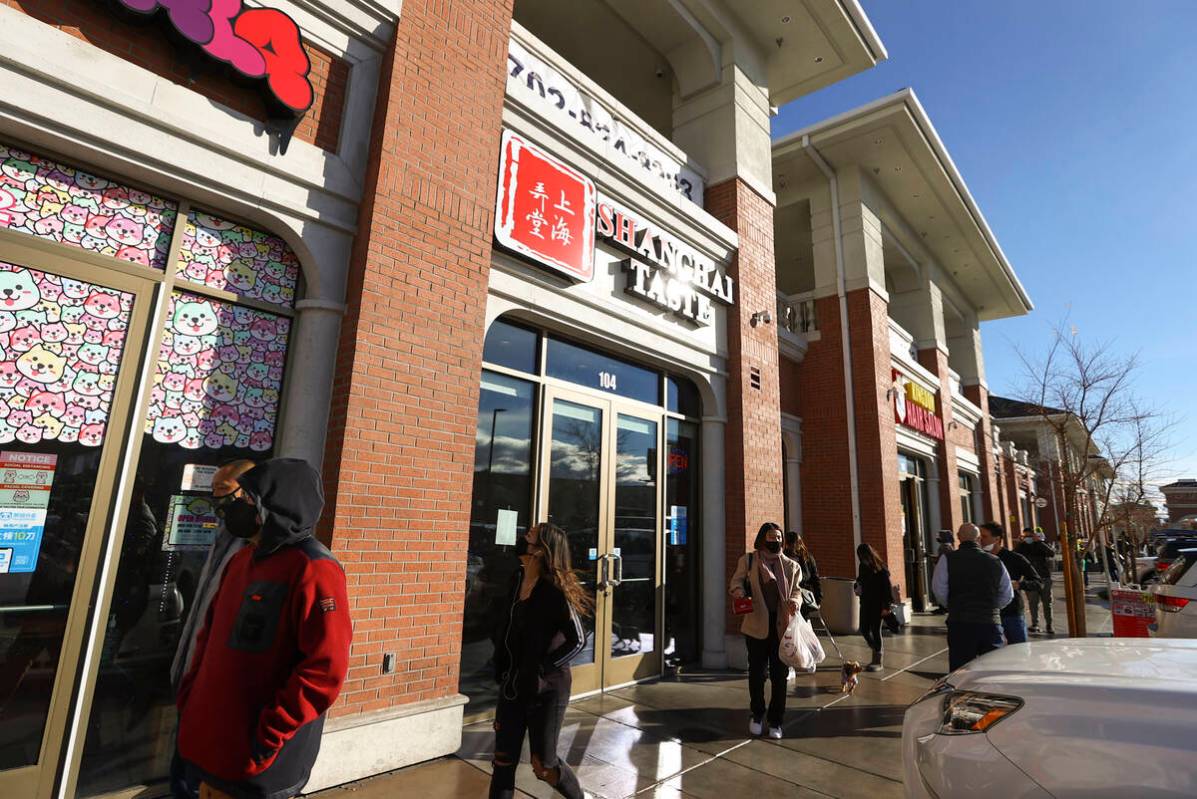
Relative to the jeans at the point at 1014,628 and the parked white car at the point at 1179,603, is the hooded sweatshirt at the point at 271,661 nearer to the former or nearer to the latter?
the jeans at the point at 1014,628

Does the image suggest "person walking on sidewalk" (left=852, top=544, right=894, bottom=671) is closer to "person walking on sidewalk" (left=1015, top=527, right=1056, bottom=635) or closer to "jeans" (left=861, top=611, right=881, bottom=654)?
"jeans" (left=861, top=611, right=881, bottom=654)

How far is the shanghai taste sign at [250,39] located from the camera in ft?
12.6

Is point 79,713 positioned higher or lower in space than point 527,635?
lower

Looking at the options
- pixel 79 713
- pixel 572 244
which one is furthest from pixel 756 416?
pixel 79 713

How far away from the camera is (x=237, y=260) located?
4.28 m

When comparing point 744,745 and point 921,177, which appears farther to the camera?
point 921,177

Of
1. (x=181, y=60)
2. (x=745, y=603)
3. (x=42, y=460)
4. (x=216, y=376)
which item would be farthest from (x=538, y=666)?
(x=181, y=60)

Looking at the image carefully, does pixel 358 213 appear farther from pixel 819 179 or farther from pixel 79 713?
pixel 819 179

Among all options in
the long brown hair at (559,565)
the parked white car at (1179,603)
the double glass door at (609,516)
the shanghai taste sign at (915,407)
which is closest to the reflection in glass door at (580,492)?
the double glass door at (609,516)

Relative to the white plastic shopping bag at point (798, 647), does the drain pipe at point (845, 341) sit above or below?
above

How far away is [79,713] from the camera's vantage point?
10.9 feet

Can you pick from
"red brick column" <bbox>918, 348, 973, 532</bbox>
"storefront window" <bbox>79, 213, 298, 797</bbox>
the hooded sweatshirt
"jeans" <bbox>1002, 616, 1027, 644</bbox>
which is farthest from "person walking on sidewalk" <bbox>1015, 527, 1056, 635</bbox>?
"storefront window" <bbox>79, 213, 298, 797</bbox>

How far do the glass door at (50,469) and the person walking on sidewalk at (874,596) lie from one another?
797 centimetres

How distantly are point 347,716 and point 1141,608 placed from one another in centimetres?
926
